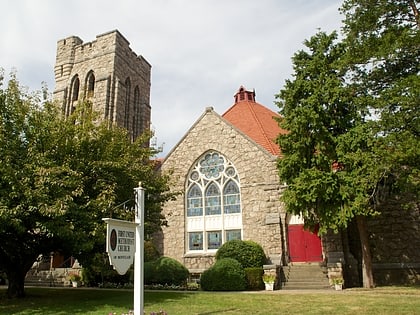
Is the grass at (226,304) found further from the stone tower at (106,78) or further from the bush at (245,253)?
the stone tower at (106,78)

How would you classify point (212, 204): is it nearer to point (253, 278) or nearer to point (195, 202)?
point (195, 202)

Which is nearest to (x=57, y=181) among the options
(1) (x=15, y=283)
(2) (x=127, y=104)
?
(1) (x=15, y=283)

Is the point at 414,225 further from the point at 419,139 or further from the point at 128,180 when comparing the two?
the point at 128,180

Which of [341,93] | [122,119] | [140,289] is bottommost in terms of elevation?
[140,289]

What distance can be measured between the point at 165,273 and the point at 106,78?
53.5ft

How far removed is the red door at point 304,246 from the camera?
58.9ft

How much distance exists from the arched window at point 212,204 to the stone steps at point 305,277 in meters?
3.33

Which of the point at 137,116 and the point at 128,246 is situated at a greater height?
the point at 137,116

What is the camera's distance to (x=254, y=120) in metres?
23.2

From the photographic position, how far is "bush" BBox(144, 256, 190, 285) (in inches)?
635

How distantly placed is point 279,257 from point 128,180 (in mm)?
8421

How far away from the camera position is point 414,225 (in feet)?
54.3

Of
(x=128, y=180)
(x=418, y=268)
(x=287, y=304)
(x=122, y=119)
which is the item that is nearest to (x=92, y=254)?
(x=128, y=180)

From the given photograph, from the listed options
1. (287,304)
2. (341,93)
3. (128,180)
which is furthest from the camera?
(341,93)
